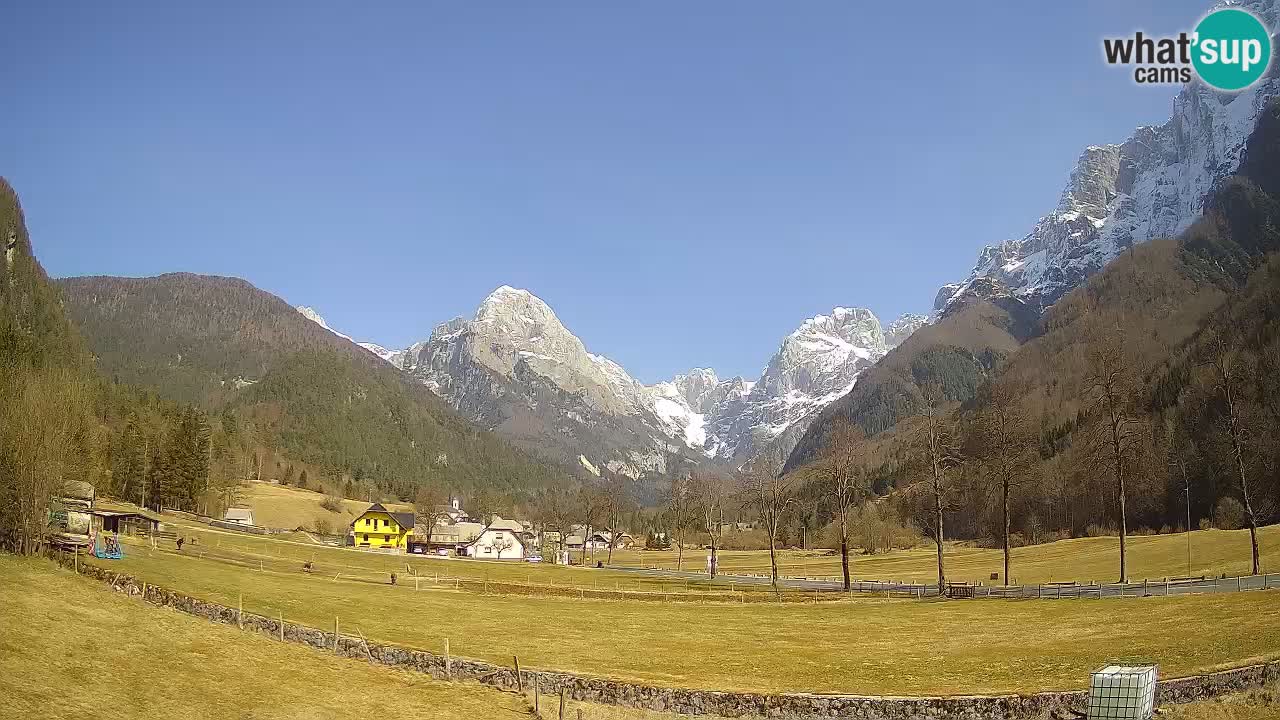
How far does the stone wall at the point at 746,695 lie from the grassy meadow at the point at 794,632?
5.83ft

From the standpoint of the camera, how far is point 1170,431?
17300 centimetres

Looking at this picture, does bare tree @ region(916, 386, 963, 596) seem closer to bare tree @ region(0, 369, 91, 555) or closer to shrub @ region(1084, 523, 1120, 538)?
bare tree @ region(0, 369, 91, 555)

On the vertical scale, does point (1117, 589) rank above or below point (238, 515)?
above

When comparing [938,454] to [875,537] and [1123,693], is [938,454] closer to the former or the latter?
[1123,693]

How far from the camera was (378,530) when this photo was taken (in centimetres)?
18075

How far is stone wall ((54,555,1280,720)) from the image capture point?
28.8 metres

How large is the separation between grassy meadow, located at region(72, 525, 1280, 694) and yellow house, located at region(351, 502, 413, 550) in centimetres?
10563

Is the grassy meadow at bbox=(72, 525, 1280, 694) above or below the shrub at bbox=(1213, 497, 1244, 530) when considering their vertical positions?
below

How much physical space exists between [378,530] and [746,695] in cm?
16180

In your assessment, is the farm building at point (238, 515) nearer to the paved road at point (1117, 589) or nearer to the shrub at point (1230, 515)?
the paved road at point (1117, 589)

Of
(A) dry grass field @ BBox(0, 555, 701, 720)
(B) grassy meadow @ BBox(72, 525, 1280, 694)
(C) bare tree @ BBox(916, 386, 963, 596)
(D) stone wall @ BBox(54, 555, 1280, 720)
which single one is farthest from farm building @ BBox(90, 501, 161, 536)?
(C) bare tree @ BBox(916, 386, 963, 596)

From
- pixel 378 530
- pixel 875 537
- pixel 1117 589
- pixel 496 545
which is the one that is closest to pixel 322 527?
pixel 378 530

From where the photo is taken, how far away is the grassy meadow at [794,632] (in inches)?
1394

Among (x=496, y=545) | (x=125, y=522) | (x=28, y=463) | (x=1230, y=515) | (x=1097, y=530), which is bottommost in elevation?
(x=496, y=545)
